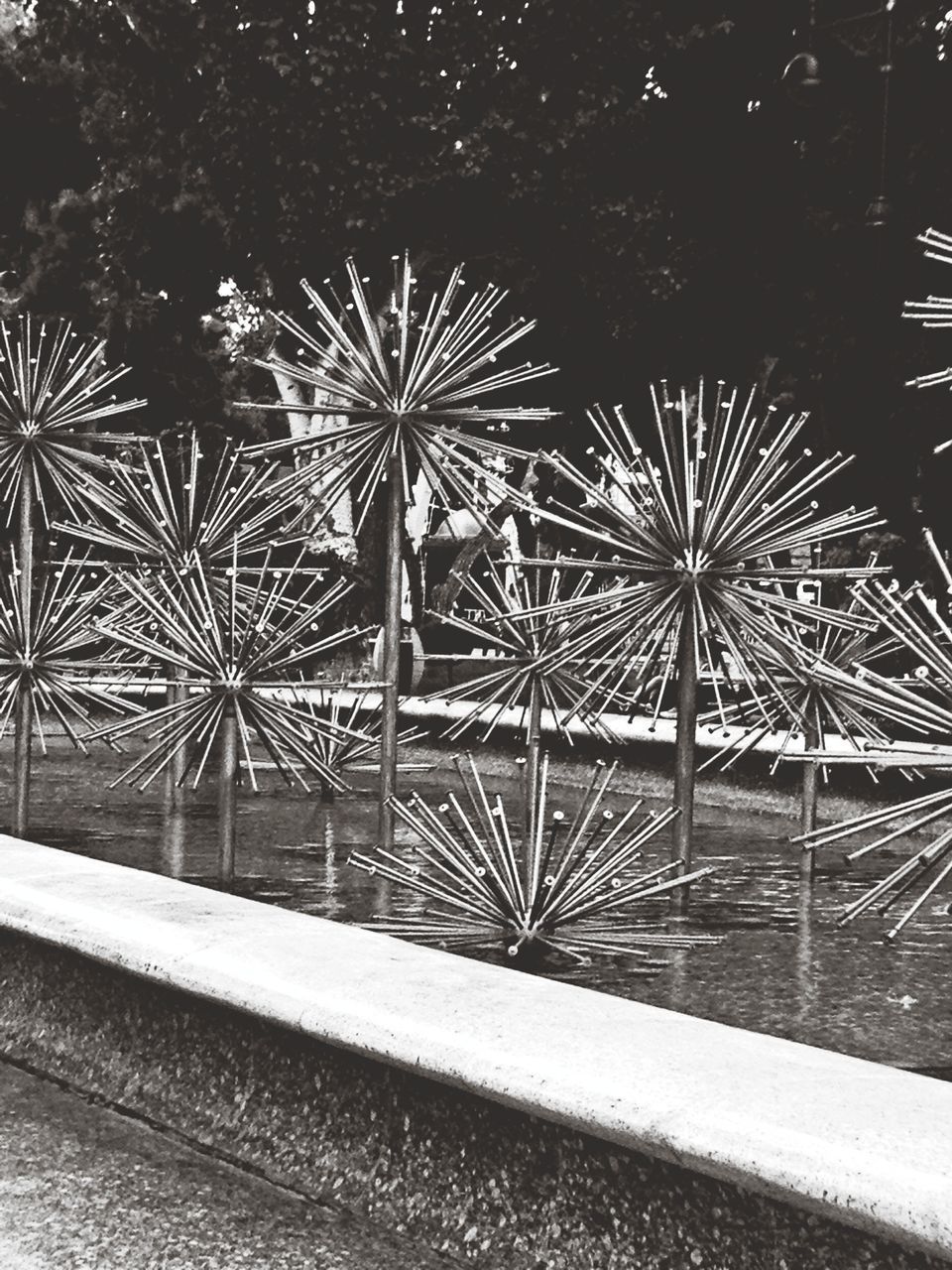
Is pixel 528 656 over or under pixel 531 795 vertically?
over

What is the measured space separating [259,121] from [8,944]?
11.4 m

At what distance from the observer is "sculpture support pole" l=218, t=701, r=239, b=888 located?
4.92 meters

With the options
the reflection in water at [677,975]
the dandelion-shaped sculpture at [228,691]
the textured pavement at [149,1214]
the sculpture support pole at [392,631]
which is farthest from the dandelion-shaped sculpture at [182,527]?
the textured pavement at [149,1214]

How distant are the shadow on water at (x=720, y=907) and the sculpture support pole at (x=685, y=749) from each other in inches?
6.2

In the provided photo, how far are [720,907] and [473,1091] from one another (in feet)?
7.98

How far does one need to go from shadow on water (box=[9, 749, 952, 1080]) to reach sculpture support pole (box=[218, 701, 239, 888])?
0.10m

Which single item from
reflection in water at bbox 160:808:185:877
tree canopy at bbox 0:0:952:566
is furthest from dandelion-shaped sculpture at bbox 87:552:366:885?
tree canopy at bbox 0:0:952:566

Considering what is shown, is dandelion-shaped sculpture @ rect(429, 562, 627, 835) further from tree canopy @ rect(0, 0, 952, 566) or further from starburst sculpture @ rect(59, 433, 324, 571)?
tree canopy @ rect(0, 0, 952, 566)

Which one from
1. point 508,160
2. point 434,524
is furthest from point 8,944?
point 434,524

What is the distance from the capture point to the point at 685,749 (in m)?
4.64

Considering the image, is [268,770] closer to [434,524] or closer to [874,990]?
[874,990]

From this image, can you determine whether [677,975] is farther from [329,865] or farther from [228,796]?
[329,865]

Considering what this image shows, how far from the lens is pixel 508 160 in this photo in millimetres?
13859

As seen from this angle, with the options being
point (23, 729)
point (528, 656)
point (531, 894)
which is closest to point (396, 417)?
point (528, 656)
